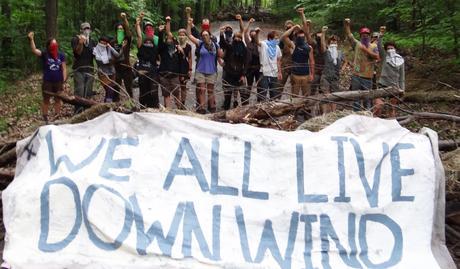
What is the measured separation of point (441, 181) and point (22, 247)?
3539mm

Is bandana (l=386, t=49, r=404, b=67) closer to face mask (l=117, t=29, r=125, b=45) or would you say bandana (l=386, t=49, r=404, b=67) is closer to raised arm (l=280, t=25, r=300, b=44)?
raised arm (l=280, t=25, r=300, b=44)

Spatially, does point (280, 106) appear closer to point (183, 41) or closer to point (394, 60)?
point (394, 60)

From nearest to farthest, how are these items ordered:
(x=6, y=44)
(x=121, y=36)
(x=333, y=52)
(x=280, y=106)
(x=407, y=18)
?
(x=280, y=106), (x=333, y=52), (x=121, y=36), (x=407, y=18), (x=6, y=44)

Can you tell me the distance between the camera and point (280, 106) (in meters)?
5.93

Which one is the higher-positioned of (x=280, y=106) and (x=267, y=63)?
(x=267, y=63)

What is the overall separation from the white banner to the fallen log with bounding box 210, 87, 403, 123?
80cm

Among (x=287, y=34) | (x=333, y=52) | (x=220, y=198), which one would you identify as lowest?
(x=220, y=198)

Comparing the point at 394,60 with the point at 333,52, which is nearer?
the point at 394,60

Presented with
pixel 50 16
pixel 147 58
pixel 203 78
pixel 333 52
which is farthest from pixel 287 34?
pixel 50 16

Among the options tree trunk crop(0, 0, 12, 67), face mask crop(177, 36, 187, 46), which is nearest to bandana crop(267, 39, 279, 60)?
face mask crop(177, 36, 187, 46)

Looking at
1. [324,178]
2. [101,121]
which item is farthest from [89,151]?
[324,178]

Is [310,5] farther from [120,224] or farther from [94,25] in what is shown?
[120,224]

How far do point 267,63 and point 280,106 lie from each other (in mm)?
3659

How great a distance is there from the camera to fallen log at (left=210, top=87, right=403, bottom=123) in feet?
18.7
